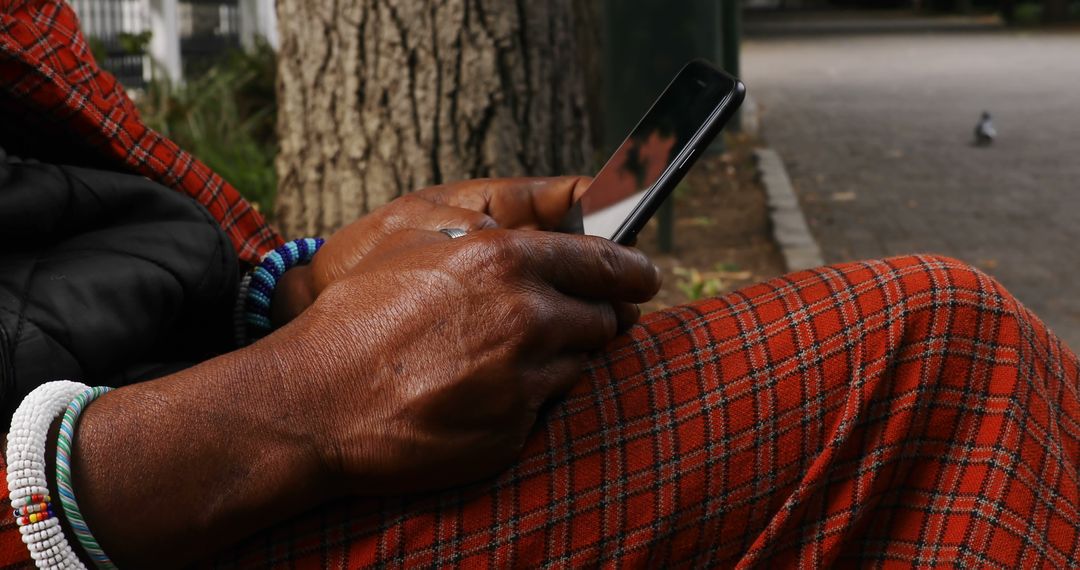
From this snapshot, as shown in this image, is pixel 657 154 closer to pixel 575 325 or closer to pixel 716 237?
pixel 575 325

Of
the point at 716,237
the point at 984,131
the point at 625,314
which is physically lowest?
the point at 716,237

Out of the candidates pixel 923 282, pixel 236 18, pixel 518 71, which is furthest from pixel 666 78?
pixel 236 18

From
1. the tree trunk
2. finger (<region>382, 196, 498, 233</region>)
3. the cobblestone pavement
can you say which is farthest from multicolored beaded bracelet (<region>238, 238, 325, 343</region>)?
the cobblestone pavement

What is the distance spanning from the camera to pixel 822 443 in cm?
115

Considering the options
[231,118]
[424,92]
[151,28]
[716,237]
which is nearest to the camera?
[424,92]

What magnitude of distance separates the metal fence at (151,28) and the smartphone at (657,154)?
6.94 meters

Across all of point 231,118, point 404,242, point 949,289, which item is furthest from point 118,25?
point 949,289

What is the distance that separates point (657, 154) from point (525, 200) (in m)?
0.25

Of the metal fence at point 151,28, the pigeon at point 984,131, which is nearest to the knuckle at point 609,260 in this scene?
the metal fence at point 151,28

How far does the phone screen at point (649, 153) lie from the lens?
1.29 metres

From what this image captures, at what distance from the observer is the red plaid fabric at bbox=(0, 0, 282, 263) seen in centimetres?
131

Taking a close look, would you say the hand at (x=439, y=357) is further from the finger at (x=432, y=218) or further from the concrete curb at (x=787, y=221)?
the concrete curb at (x=787, y=221)

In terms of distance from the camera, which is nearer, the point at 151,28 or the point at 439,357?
the point at 439,357

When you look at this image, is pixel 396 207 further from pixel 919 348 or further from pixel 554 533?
pixel 919 348
